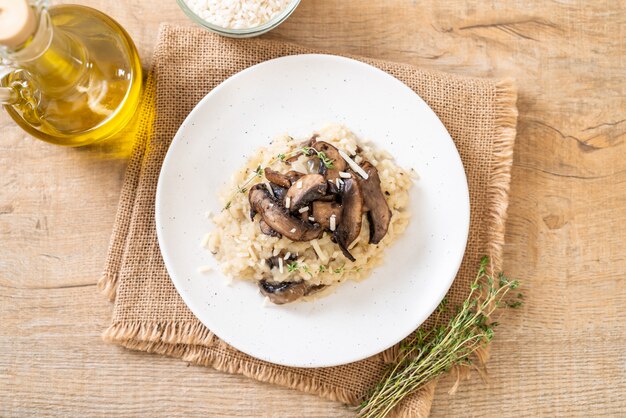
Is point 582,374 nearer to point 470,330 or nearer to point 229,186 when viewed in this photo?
point 470,330

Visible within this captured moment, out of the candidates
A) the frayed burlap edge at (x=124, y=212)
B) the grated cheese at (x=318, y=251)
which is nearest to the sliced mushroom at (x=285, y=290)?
the grated cheese at (x=318, y=251)

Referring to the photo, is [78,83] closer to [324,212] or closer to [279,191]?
[279,191]

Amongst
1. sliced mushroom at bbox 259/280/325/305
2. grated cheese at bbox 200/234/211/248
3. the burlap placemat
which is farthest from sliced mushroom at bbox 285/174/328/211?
the burlap placemat

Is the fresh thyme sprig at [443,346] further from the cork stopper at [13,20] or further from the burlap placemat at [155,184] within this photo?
the cork stopper at [13,20]

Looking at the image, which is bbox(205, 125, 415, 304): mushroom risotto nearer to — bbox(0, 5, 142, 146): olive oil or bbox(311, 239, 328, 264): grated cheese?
bbox(311, 239, 328, 264): grated cheese

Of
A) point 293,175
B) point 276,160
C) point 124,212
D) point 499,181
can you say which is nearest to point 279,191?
point 293,175

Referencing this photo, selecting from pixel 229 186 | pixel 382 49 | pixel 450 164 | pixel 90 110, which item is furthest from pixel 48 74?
pixel 450 164
